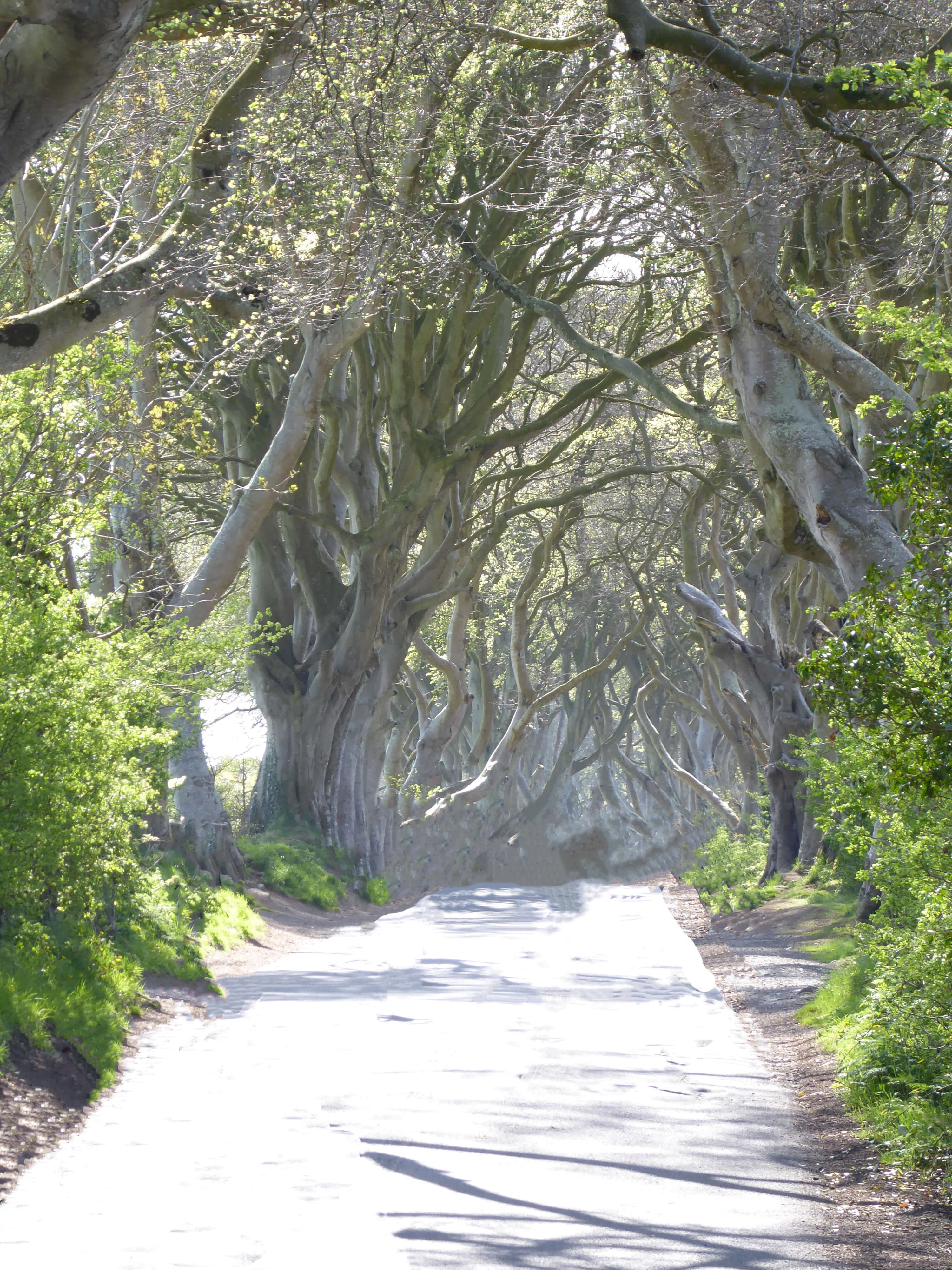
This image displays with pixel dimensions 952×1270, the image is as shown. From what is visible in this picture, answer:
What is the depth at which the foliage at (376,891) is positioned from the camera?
65.5 feet

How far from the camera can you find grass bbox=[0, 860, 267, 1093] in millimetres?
7156

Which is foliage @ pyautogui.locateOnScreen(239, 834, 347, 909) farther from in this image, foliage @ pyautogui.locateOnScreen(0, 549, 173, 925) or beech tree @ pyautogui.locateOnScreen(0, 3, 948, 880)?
foliage @ pyautogui.locateOnScreen(0, 549, 173, 925)

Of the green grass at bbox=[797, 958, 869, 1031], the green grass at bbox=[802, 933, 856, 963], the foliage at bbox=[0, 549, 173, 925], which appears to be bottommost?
the green grass at bbox=[802, 933, 856, 963]

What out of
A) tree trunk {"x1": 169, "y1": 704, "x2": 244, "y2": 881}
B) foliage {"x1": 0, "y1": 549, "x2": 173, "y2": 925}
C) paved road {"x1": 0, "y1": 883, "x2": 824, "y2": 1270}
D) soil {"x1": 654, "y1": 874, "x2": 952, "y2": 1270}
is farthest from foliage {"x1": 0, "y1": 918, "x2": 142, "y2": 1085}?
tree trunk {"x1": 169, "y1": 704, "x2": 244, "y2": 881}

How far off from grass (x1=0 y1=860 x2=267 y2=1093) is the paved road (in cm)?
35

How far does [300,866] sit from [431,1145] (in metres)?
11.8

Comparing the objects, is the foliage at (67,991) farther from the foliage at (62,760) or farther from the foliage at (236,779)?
the foliage at (236,779)

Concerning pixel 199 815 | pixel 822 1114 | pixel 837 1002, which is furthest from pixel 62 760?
pixel 199 815

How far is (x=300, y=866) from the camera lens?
17.6 metres

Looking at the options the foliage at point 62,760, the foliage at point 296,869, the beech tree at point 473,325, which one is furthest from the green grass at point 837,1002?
the foliage at point 296,869

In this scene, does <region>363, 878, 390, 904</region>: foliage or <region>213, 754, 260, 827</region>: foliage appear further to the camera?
<region>213, 754, 260, 827</region>: foliage

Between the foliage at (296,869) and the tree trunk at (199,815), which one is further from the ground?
the tree trunk at (199,815)

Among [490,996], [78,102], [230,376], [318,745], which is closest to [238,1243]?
[78,102]

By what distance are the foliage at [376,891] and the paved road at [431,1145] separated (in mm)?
8866
